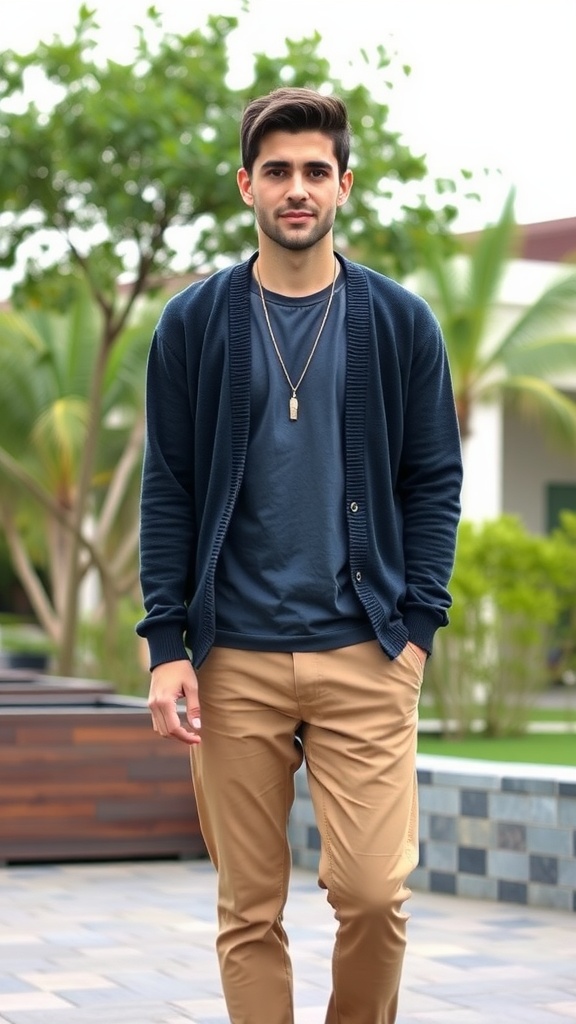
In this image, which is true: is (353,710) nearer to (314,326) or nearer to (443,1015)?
(314,326)

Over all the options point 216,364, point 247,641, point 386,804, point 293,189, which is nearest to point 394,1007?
point 386,804

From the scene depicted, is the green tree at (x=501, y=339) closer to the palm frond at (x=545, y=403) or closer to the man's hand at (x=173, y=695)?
the palm frond at (x=545, y=403)

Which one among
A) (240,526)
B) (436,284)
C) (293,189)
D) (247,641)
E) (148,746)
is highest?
(436,284)

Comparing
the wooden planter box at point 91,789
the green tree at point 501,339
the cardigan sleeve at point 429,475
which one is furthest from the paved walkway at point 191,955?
the green tree at point 501,339

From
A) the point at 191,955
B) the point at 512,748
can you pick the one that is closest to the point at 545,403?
the point at 512,748

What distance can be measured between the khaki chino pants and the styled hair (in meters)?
0.95

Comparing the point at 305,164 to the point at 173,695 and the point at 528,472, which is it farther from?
the point at 528,472

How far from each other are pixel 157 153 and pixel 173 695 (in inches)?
325

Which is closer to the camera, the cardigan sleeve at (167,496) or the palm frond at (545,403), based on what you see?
the cardigan sleeve at (167,496)

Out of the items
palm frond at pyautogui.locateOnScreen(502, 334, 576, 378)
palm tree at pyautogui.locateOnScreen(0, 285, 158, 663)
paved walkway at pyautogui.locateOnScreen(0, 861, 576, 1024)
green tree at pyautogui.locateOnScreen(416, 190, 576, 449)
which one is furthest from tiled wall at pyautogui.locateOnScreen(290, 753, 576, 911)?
palm frond at pyautogui.locateOnScreen(502, 334, 576, 378)

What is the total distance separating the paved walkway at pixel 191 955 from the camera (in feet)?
15.9

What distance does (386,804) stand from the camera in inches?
131

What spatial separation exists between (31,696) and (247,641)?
5839 millimetres

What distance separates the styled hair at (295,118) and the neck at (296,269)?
17 centimetres
